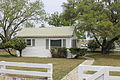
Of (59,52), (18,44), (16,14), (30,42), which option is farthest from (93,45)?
(18,44)

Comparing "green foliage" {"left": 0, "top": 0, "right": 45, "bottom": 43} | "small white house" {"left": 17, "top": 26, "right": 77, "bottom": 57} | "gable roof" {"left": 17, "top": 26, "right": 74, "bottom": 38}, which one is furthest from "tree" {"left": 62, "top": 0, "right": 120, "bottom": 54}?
"green foliage" {"left": 0, "top": 0, "right": 45, "bottom": 43}

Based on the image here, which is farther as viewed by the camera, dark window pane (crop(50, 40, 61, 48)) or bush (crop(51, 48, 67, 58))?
dark window pane (crop(50, 40, 61, 48))

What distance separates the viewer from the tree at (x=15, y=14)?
25.0 metres

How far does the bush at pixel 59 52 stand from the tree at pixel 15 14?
34.0 feet

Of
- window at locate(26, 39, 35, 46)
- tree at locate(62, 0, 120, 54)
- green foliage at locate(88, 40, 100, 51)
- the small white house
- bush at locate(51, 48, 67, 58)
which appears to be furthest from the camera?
green foliage at locate(88, 40, 100, 51)

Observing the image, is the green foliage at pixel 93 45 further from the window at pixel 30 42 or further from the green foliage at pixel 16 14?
the window at pixel 30 42

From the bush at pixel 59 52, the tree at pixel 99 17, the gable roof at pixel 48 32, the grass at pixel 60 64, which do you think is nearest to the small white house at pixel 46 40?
the gable roof at pixel 48 32

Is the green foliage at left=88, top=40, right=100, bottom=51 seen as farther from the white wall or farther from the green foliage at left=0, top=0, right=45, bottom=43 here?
the white wall

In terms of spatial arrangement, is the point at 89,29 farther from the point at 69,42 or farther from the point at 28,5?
the point at 28,5

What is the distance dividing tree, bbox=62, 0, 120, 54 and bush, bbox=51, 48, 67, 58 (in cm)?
362

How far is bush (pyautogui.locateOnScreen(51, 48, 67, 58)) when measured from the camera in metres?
19.2

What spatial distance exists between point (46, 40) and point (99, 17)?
725 centimetres

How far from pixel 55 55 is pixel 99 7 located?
8.83m

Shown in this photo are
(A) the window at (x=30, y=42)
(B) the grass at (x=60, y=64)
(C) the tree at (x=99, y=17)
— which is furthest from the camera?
(A) the window at (x=30, y=42)
